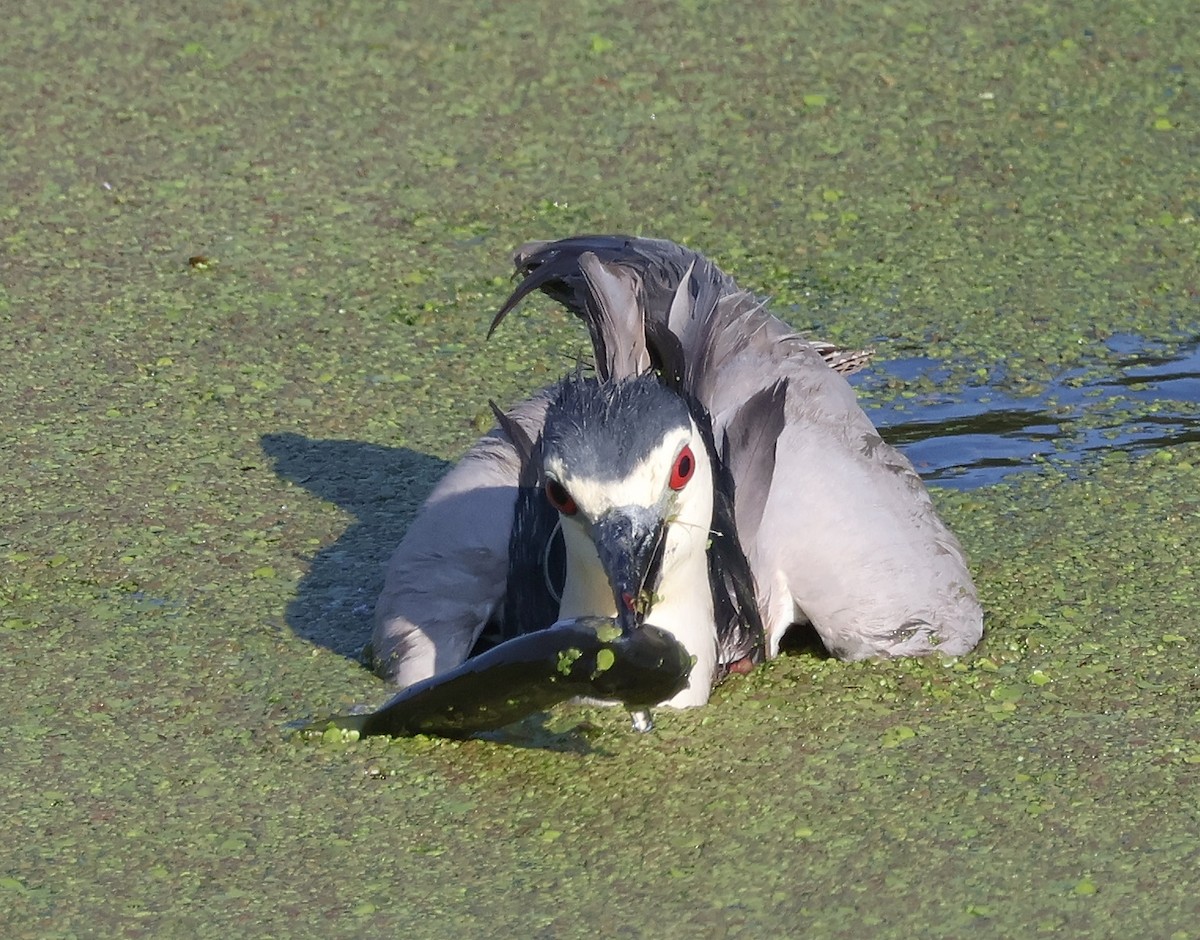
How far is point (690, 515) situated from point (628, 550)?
0.74 feet

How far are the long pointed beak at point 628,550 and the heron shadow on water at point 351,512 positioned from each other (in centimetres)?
81

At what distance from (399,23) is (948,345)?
8.44 feet

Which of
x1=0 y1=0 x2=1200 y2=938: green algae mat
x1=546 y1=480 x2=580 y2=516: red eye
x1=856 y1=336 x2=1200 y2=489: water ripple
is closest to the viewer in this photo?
x1=0 y1=0 x2=1200 y2=938: green algae mat

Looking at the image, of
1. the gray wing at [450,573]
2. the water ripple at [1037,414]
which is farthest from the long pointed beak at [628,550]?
the water ripple at [1037,414]

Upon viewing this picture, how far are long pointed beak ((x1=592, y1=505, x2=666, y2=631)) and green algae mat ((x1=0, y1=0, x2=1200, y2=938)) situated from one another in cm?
32

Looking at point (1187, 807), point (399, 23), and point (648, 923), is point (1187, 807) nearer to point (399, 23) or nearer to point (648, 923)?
point (648, 923)

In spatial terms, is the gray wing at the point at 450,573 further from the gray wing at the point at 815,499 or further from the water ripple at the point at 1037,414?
the water ripple at the point at 1037,414

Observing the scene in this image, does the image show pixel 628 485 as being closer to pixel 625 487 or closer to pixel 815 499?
pixel 625 487

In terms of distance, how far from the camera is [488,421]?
4.81 meters

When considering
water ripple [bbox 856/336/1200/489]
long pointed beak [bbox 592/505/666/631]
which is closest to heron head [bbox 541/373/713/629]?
long pointed beak [bbox 592/505/666/631]

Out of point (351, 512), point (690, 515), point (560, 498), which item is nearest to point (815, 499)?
point (690, 515)

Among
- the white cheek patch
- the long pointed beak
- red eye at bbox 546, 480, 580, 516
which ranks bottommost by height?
the long pointed beak

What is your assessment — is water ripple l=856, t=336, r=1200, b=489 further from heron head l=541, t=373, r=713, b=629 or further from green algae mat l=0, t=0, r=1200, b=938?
heron head l=541, t=373, r=713, b=629

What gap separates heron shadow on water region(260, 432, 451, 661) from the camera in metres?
3.99
